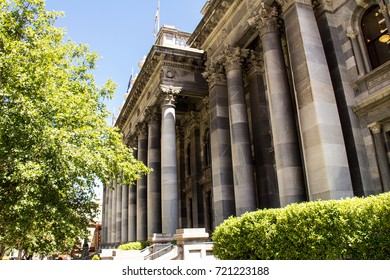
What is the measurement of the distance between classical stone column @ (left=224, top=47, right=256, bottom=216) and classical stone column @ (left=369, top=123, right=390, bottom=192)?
5925mm

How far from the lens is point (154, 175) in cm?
2489

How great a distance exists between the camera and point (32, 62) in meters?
14.2

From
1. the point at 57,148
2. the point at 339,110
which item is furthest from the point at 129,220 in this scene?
the point at 339,110

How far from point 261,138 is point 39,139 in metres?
11.4

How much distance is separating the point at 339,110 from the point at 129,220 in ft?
75.6

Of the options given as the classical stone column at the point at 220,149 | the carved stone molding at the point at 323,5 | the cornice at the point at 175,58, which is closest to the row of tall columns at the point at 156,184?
the cornice at the point at 175,58

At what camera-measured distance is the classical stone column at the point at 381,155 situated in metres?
11.6

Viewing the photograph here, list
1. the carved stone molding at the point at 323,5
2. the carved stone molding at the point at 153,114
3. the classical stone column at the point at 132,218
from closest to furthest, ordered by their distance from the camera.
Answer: the carved stone molding at the point at 323,5
the carved stone molding at the point at 153,114
the classical stone column at the point at 132,218

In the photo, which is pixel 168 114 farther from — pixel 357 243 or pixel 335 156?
pixel 357 243

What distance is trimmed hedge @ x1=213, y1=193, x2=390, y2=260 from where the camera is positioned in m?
7.01

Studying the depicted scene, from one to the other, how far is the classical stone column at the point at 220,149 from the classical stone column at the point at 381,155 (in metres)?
7.78

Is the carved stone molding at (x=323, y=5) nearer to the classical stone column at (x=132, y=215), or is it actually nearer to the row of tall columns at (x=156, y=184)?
the row of tall columns at (x=156, y=184)

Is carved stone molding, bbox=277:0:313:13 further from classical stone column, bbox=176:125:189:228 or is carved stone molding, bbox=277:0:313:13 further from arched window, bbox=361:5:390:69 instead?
classical stone column, bbox=176:125:189:228

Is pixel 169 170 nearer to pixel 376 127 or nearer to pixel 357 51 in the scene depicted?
pixel 376 127
